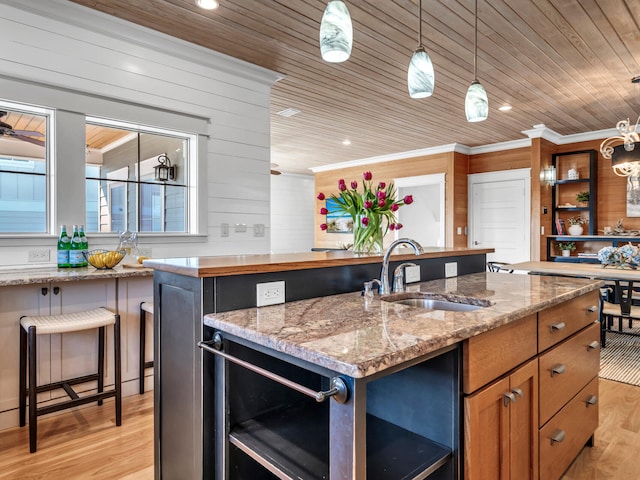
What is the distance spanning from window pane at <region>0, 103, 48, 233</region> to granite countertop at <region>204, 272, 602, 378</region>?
210 centimetres

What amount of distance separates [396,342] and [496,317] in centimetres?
48

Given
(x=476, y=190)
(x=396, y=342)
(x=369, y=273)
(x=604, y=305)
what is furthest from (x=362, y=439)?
(x=476, y=190)

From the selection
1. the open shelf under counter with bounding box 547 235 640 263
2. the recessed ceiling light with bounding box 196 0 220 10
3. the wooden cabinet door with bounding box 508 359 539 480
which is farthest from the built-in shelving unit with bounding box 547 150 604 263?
the recessed ceiling light with bounding box 196 0 220 10

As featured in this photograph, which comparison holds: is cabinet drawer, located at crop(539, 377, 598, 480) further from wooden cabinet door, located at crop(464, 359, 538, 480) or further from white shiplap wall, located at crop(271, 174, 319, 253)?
white shiplap wall, located at crop(271, 174, 319, 253)

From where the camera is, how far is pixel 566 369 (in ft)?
5.96

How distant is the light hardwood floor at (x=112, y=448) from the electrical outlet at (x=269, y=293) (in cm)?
116

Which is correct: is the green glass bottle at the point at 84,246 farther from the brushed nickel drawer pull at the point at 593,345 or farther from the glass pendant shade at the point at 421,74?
the brushed nickel drawer pull at the point at 593,345

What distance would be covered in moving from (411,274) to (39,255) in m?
2.34

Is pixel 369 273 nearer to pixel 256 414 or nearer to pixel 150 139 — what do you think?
pixel 256 414

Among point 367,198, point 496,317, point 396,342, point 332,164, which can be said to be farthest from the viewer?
point 332,164

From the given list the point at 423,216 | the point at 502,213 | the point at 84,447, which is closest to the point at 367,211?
the point at 84,447

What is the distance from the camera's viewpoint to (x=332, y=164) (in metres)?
8.74

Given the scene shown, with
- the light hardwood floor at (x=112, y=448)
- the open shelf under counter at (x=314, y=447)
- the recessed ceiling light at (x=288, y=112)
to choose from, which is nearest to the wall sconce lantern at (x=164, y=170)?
the light hardwood floor at (x=112, y=448)

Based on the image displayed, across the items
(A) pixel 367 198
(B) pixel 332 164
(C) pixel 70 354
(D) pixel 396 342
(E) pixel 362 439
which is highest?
(B) pixel 332 164
